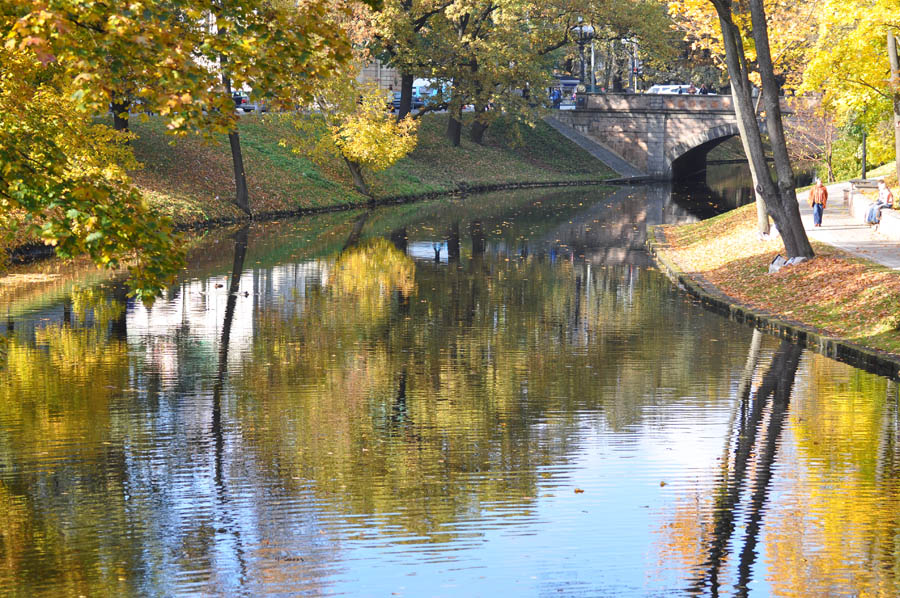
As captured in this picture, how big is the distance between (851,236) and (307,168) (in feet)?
86.9

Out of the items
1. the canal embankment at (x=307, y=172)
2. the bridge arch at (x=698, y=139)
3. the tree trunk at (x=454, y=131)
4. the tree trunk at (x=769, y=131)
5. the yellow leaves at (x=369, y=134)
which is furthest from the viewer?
the bridge arch at (x=698, y=139)

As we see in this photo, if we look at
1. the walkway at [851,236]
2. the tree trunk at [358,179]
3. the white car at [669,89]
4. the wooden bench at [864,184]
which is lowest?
the walkway at [851,236]

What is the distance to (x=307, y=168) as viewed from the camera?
164ft

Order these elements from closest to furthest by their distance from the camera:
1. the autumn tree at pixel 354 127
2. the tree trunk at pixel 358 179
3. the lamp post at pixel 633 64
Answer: the autumn tree at pixel 354 127
the tree trunk at pixel 358 179
the lamp post at pixel 633 64

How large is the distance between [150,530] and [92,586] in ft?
4.30

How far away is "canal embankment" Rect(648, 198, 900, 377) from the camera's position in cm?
1862

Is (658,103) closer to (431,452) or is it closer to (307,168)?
(307,168)

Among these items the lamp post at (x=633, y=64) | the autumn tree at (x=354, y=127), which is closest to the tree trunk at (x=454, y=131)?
the autumn tree at (x=354, y=127)

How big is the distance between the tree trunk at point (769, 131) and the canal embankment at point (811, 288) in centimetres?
83

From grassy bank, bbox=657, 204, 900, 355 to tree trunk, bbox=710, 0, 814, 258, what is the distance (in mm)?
825

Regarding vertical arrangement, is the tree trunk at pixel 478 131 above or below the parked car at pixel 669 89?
below

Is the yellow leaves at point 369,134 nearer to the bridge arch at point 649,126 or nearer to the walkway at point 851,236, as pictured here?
the walkway at point 851,236

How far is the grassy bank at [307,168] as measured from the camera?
137 feet

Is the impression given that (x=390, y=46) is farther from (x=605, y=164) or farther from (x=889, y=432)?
(x=889, y=432)
